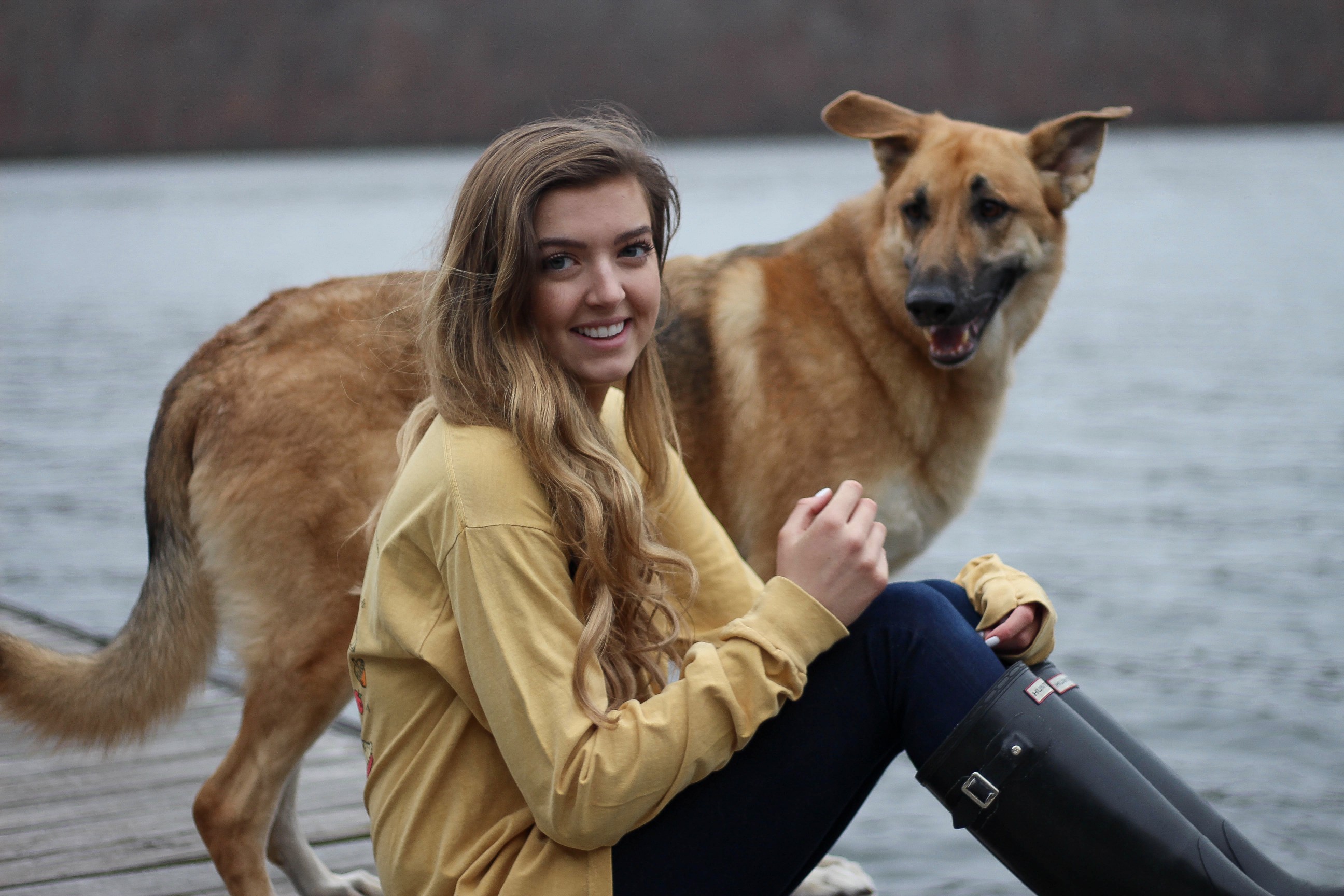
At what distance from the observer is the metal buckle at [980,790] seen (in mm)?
1478

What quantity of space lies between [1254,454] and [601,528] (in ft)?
26.7

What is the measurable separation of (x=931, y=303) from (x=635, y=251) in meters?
1.52

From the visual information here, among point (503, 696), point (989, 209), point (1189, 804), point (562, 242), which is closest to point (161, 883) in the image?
point (503, 696)

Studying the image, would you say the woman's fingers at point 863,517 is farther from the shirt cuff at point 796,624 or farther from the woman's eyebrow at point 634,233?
the woman's eyebrow at point 634,233

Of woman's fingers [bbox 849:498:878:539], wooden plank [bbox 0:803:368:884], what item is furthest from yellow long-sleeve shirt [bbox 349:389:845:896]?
wooden plank [bbox 0:803:368:884]

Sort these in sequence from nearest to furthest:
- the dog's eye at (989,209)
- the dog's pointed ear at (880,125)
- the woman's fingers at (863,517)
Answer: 1. the woman's fingers at (863,517)
2. the dog's eye at (989,209)
3. the dog's pointed ear at (880,125)

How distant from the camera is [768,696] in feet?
4.77

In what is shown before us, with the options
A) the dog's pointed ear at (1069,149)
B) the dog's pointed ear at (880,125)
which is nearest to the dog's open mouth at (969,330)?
the dog's pointed ear at (1069,149)

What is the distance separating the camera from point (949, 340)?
3.10m

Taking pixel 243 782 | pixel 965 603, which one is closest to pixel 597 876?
pixel 965 603

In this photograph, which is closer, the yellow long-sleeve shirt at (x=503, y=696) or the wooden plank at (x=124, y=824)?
the yellow long-sleeve shirt at (x=503, y=696)

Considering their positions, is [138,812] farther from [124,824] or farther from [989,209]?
[989,209]

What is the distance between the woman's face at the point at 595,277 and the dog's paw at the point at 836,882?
1.28 meters

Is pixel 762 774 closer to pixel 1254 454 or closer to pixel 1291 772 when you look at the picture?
pixel 1291 772
